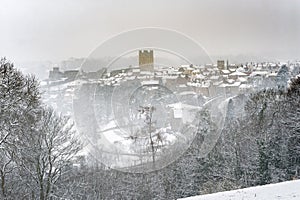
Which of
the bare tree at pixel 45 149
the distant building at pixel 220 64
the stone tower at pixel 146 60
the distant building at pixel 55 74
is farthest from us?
the distant building at pixel 220 64

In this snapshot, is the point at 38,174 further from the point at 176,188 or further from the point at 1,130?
the point at 176,188

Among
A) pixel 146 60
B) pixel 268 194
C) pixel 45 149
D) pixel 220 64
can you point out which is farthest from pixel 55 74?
pixel 268 194

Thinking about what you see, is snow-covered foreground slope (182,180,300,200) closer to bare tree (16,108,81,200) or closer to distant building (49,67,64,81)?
bare tree (16,108,81,200)

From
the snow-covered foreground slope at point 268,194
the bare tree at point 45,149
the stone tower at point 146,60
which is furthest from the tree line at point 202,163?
the snow-covered foreground slope at point 268,194

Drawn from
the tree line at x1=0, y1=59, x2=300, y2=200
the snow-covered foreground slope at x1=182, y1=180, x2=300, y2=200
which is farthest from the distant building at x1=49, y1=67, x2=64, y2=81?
the snow-covered foreground slope at x1=182, y1=180, x2=300, y2=200

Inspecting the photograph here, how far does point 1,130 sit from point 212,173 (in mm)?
7997

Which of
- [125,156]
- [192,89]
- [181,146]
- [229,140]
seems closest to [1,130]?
[192,89]

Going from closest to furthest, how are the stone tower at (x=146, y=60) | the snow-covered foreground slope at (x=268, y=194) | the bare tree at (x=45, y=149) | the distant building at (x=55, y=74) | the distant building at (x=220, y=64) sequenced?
the snow-covered foreground slope at (x=268, y=194) → the stone tower at (x=146, y=60) → the bare tree at (x=45, y=149) → the distant building at (x=55, y=74) → the distant building at (x=220, y=64)

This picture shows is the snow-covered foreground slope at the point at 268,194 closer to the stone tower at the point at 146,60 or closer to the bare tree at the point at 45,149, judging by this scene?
the stone tower at the point at 146,60

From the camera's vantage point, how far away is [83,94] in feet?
30.0

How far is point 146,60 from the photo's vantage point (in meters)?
7.58

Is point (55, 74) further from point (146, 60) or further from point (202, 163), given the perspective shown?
point (202, 163)

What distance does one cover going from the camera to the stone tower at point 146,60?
7.44 metres

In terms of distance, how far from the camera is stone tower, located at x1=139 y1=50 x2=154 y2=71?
293 inches
